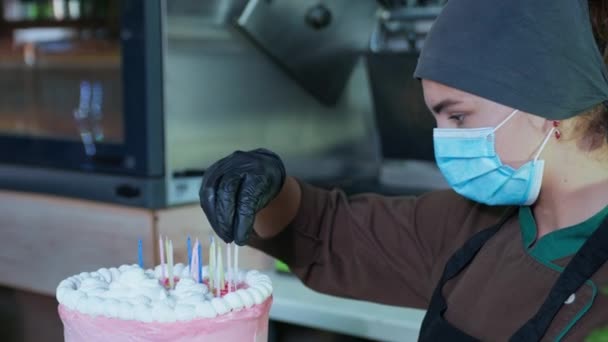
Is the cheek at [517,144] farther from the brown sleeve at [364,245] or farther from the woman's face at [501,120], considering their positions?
the brown sleeve at [364,245]

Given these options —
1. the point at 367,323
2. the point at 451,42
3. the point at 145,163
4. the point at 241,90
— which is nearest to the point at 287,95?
the point at 241,90

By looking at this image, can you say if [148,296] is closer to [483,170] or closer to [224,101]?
[483,170]

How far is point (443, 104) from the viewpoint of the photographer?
1.19 meters

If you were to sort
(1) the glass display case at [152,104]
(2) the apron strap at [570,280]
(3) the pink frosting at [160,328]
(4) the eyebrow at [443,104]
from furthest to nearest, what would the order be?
(1) the glass display case at [152,104] → (4) the eyebrow at [443,104] → (2) the apron strap at [570,280] → (3) the pink frosting at [160,328]

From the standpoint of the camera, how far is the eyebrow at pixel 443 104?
1.18 m

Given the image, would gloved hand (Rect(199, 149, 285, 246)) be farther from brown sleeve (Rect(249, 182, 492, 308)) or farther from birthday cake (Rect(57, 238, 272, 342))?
brown sleeve (Rect(249, 182, 492, 308))

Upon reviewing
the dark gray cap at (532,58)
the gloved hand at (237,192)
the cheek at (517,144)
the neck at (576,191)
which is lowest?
A: the gloved hand at (237,192)

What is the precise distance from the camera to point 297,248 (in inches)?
56.8

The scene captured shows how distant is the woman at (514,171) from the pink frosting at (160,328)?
0.17m

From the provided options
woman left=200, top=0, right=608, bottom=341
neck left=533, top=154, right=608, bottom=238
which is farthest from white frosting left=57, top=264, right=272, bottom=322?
neck left=533, top=154, right=608, bottom=238

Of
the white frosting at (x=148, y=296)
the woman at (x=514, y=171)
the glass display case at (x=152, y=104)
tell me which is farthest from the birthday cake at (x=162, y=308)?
the glass display case at (x=152, y=104)

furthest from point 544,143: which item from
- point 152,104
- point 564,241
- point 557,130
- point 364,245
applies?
point 152,104

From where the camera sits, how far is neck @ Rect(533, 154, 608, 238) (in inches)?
45.4

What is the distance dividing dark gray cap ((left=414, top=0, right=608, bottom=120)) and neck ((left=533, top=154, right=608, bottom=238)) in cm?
9
